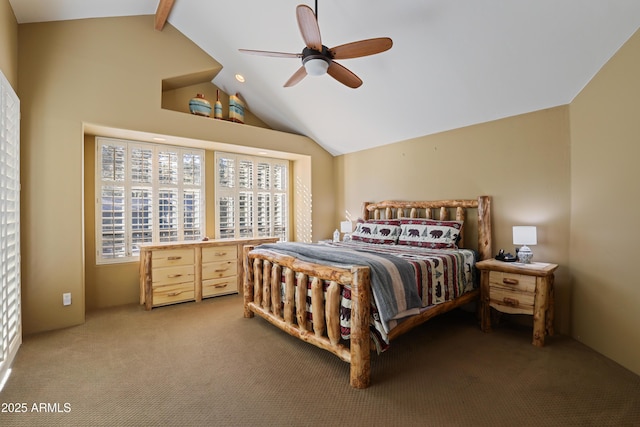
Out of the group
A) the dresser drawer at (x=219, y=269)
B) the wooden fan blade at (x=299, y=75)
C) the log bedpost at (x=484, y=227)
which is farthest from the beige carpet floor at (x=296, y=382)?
the wooden fan blade at (x=299, y=75)

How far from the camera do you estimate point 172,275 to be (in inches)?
152

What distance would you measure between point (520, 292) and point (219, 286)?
144 inches

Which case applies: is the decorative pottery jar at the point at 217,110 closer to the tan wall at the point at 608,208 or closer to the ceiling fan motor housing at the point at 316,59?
the ceiling fan motor housing at the point at 316,59

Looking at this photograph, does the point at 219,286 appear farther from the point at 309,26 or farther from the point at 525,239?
the point at 525,239

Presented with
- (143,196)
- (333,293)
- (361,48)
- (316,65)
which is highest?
(361,48)

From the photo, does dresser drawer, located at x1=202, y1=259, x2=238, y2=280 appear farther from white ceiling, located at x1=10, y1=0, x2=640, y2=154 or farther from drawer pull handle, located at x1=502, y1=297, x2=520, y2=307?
drawer pull handle, located at x1=502, y1=297, x2=520, y2=307

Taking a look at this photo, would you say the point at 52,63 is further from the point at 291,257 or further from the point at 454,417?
the point at 454,417

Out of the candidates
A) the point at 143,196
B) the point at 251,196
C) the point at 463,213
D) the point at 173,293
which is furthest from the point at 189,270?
the point at 463,213

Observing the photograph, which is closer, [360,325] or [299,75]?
[360,325]

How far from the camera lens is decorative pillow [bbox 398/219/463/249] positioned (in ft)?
11.3

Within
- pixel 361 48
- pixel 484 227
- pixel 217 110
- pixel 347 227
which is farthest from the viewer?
pixel 347 227

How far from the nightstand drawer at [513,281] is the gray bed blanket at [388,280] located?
1038mm

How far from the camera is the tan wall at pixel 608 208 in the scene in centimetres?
225

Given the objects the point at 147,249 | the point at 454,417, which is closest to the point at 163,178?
the point at 147,249
